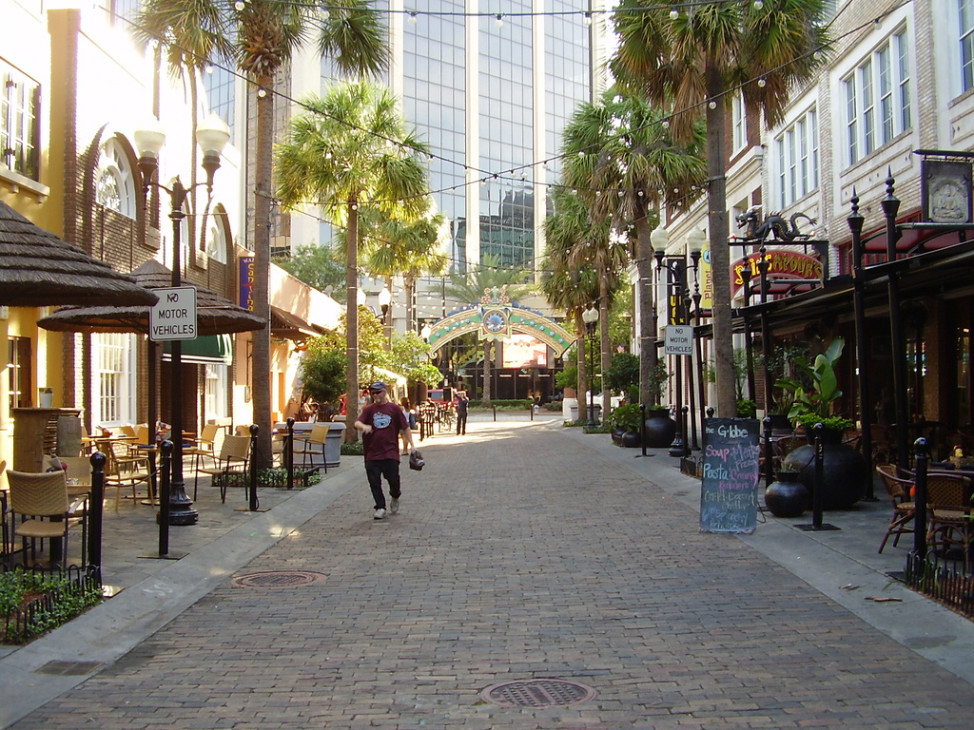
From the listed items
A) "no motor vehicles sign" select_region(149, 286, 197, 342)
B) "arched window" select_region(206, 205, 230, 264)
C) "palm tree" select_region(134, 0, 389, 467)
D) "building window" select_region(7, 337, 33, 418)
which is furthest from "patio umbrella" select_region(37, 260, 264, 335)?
"arched window" select_region(206, 205, 230, 264)

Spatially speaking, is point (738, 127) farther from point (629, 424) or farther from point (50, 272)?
point (50, 272)

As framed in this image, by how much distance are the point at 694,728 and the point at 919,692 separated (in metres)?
1.44

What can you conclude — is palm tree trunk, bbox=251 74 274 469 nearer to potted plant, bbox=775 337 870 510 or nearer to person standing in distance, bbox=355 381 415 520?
person standing in distance, bbox=355 381 415 520

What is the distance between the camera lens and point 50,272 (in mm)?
7648

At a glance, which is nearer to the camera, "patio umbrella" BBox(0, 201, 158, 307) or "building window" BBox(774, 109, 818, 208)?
"patio umbrella" BBox(0, 201, 158, 307)

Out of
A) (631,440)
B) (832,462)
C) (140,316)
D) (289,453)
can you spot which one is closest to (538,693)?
(832,462)

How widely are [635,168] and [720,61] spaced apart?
8103 mm

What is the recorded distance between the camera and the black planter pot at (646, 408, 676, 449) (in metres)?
24.1

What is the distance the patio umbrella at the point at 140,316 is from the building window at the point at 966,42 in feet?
39.2

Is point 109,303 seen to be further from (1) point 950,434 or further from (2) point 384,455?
(1) point 950,434

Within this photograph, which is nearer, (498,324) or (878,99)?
(878,99)

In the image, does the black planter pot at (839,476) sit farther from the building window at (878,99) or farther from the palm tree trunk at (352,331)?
the palm tree trunk at (352,331)

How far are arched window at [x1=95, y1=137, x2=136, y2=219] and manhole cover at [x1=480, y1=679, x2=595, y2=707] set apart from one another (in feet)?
46.5

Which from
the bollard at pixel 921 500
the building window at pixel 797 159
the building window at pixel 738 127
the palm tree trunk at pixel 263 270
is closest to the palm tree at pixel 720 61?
the palm tree trunk at pixel 263 270
